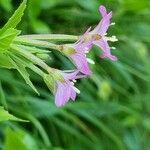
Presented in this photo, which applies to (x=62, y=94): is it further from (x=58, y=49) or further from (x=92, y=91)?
(x=92, y=91)

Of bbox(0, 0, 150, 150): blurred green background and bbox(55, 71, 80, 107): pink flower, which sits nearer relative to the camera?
bbox(55, 71, 80, 107): pink flower

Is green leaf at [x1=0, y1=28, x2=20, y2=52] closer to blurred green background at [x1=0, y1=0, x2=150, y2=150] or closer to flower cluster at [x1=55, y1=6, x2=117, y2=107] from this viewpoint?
flower cluster at [x1=55, y1=6, x2=117, y2=107]

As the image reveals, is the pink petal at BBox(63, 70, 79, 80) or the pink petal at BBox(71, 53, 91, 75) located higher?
the pink petal at BBox(71, 53, 91, 75)

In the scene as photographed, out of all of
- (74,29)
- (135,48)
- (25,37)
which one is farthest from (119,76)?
(25,37)

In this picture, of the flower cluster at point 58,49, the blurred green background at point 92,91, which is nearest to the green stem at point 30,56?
the flower cluster at point 58,49

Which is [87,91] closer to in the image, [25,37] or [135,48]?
[135,48]

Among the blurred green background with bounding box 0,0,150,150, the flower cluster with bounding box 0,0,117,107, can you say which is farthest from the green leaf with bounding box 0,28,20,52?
the blurred green background with bounding box 0,0,150,150

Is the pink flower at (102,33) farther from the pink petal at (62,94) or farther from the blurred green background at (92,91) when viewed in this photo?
the blurred green background at (92,91)
